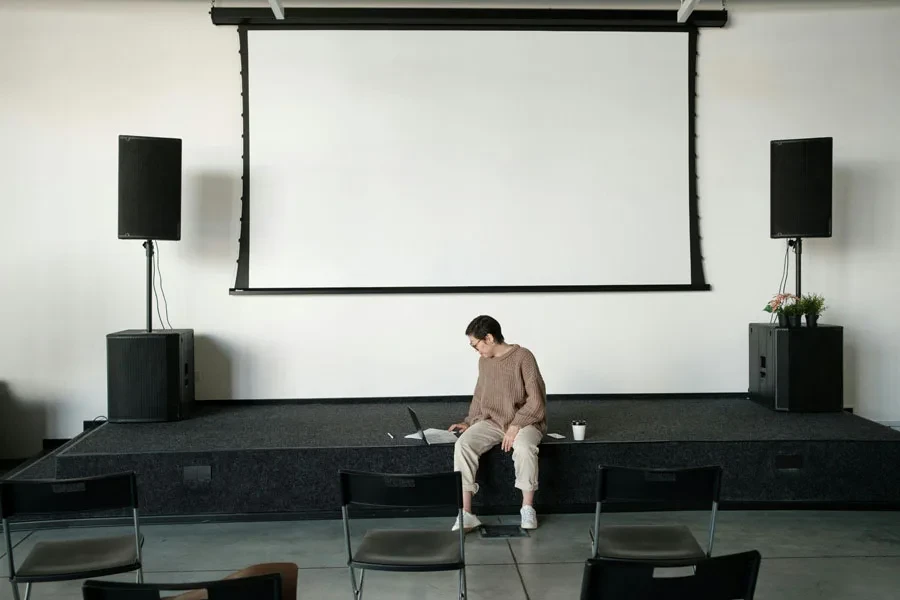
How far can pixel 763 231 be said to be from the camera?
5.81m

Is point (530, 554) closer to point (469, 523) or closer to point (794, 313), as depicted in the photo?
point (469, 523)

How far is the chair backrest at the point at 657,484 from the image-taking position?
3.01 meters

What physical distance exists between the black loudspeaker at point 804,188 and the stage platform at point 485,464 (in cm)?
140

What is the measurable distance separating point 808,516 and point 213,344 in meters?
4.07

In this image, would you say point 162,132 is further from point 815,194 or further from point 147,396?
point 815,194

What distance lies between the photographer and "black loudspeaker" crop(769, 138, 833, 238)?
5219 mm

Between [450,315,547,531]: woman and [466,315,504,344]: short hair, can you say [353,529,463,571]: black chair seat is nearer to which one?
[450,315,547,531]: woman

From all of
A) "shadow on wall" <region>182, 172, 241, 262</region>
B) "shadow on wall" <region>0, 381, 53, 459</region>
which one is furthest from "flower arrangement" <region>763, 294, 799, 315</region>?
"shadow on wall" <region>0, 381, 53, 459</region>

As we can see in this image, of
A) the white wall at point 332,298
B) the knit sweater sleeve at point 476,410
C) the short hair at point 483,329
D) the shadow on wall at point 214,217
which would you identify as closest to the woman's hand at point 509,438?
the knit sweater sleeve at point 476,410

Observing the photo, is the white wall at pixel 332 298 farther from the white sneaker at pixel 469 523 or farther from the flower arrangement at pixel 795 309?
the white sneaker at pixel 469 523

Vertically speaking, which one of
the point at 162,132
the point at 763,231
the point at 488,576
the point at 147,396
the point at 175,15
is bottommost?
the point at 488,576

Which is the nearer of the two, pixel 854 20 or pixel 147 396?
pixel 147 396

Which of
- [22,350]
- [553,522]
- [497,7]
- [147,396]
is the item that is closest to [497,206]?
[497,7]

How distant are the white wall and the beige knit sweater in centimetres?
132
